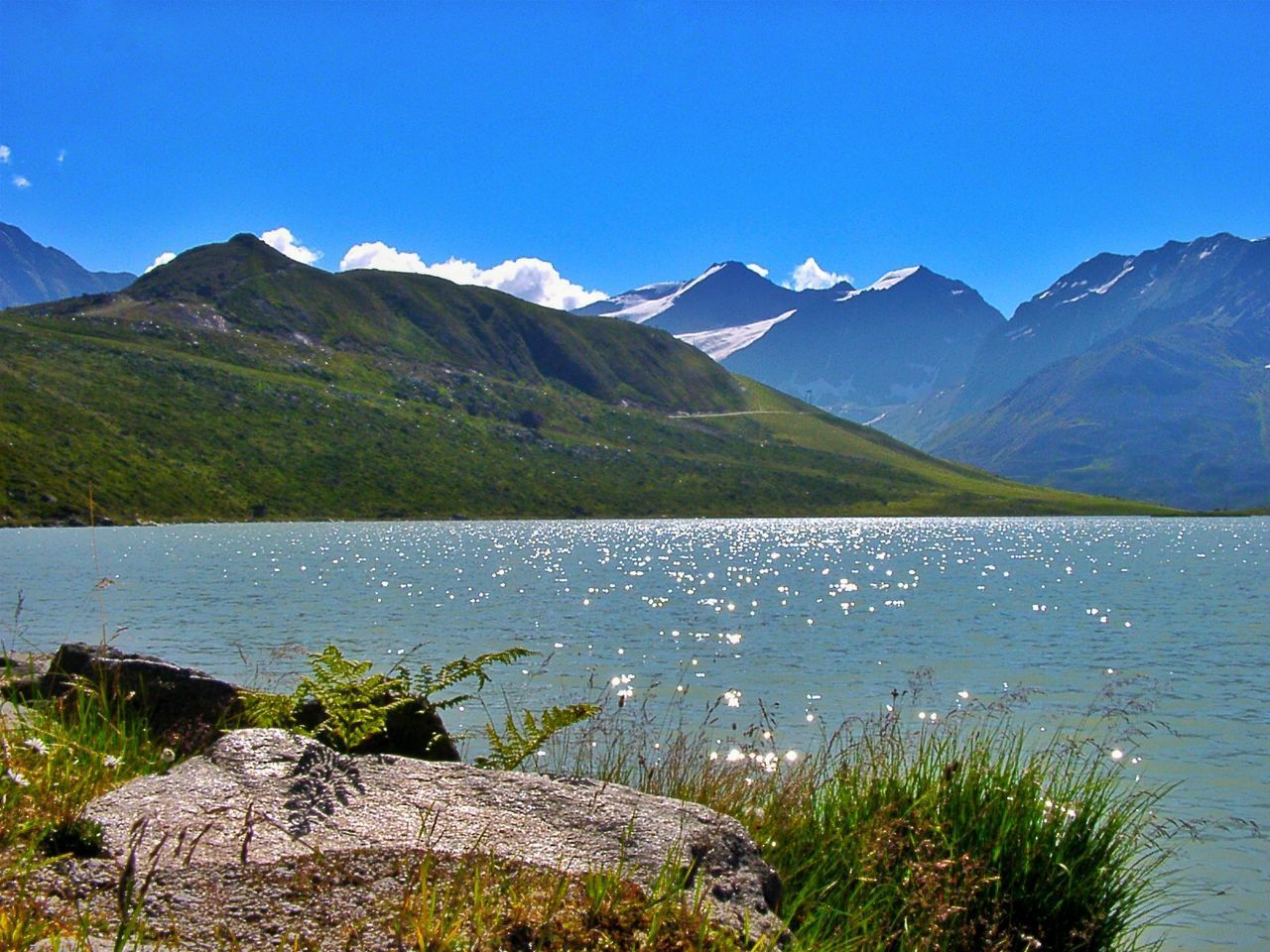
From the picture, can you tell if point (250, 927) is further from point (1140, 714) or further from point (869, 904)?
point (1140, 714)

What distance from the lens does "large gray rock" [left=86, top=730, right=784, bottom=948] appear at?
5.27 meters

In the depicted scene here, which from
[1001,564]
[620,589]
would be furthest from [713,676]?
[1001,564]

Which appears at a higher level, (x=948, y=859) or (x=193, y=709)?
(x=948, y=859)

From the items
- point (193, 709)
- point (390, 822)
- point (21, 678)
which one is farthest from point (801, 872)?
point (21, 678)

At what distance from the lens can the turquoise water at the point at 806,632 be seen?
69.9 ft

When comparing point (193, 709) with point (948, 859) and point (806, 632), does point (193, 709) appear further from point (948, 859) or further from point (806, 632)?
point (806, 632)

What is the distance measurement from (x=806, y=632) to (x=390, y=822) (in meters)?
40.6

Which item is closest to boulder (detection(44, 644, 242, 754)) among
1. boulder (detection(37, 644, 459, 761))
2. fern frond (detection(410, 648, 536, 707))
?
boulder (detection(37, 644, 459, 761))

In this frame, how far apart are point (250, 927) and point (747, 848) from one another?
306 cm

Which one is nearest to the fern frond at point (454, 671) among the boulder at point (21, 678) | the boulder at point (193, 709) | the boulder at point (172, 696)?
the boulder at point (193, 709)

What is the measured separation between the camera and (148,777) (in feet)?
20.6

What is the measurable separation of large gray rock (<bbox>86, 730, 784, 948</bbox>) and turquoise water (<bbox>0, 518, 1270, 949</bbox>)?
3764 mm


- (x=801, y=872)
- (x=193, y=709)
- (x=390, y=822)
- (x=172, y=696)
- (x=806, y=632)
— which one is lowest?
(x=806, y=632)

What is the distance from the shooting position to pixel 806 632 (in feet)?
147
